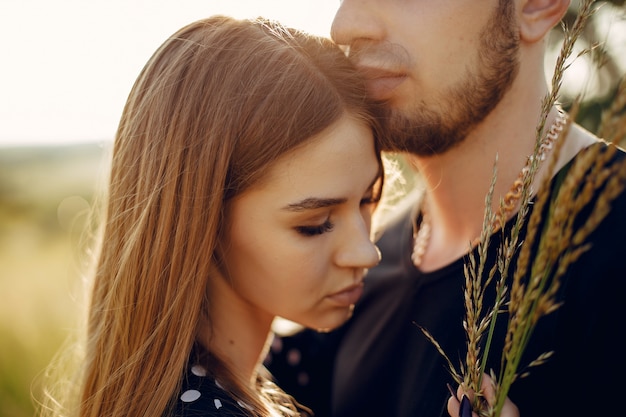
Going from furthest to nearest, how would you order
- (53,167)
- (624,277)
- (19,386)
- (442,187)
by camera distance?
(53,167) < (19,386) < (442,187) < (624,277)

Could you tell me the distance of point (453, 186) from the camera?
281cm

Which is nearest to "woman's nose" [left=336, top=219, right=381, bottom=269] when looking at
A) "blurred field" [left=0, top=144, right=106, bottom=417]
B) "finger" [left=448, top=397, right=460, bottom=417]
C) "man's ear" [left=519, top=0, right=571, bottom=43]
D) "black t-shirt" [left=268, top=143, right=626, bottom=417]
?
"black t-shirt" [left=268, top=143, right=626, bottom=417]

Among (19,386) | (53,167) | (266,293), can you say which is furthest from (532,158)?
(53,167)

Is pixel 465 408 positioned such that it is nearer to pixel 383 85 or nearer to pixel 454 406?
pixel 454 406

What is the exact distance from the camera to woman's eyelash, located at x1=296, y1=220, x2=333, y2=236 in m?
2.10

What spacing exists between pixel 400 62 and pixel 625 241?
1.07m

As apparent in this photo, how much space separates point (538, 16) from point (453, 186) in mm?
796

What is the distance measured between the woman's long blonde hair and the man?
0.55 meters

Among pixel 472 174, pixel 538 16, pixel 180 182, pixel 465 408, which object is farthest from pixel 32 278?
pixel 465 408

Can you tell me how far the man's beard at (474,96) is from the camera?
2520 mm

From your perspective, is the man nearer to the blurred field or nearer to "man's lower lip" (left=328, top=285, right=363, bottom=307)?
"man's lower lip" (left=328, top=285, right=363, bottom=307)

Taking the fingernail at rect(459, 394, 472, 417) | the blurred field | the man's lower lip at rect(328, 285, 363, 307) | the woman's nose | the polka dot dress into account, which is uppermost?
the fingernail at rect(459, 394, 472, 417)

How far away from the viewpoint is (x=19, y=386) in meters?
3.42

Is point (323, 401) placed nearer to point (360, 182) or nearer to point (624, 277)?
point (360, 182)
